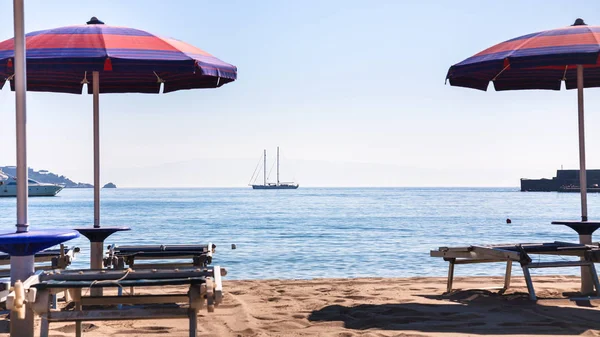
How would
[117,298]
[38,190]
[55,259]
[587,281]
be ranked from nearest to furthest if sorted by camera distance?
[117,298]
[55,259]
[587,281]
[38,190]

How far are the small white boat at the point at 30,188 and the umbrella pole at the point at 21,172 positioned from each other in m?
132

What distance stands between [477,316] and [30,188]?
145 metres

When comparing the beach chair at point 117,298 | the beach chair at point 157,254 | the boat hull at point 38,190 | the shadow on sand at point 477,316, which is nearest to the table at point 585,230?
the shadow on sand at point 477,316

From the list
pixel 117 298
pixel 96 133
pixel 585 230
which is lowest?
pixel 117 298

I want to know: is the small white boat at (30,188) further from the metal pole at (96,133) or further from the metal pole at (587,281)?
the metal pole at (587,281)

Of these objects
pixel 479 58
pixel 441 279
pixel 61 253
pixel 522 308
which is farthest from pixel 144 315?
pixel 441 279

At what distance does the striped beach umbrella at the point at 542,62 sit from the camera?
6875 mm

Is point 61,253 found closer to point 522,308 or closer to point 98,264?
point 98,264

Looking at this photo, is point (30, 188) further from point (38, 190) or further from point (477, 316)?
point (477, 316)

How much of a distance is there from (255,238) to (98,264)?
25.4 meters

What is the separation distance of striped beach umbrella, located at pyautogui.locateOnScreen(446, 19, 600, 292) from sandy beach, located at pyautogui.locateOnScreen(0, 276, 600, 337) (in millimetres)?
1275

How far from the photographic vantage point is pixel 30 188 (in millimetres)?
141375

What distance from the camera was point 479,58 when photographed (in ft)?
24.7

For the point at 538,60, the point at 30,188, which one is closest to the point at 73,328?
the point at 538,60
